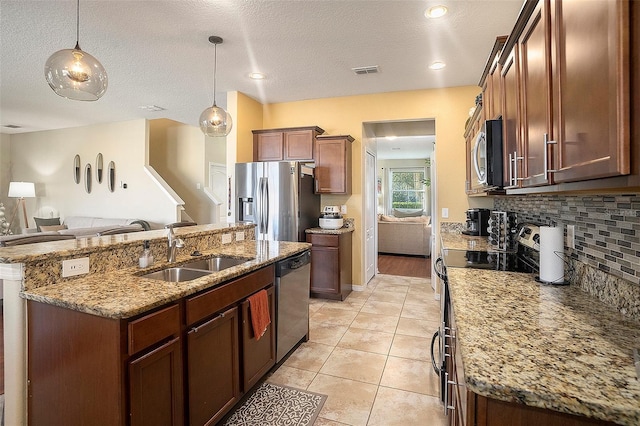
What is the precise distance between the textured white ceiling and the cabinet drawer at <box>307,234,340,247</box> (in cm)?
194

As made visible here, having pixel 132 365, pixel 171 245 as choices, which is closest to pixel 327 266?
pixel 171 245

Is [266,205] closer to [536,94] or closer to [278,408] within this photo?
[278,408]

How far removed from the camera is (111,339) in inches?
49.8

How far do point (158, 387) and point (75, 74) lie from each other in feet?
6.16

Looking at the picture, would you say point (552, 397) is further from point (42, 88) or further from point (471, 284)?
point (42, 88)

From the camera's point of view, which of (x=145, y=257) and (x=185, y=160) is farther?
(x=185, y=160)

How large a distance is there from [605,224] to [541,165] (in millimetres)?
470

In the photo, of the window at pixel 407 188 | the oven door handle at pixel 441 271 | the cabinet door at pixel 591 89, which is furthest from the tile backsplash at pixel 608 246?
the window at pixel 407 188

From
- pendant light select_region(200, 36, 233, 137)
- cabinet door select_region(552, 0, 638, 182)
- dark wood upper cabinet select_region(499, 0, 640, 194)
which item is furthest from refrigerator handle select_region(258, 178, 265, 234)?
cabinet door select_region(552, 0, 638, 182)

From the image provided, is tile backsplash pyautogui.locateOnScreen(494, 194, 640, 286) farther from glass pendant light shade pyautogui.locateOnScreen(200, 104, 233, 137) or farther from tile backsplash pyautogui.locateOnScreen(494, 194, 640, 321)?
glass pendant light shade pyautogui.locateOnScreen(200, 104, 233, 137)

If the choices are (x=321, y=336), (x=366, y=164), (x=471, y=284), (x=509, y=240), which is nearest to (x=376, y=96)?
(x=366, y=164)

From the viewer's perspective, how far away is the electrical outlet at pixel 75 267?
5.37ft

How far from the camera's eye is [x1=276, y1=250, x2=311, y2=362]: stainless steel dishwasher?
7.93 feet

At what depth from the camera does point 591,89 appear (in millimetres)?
817
